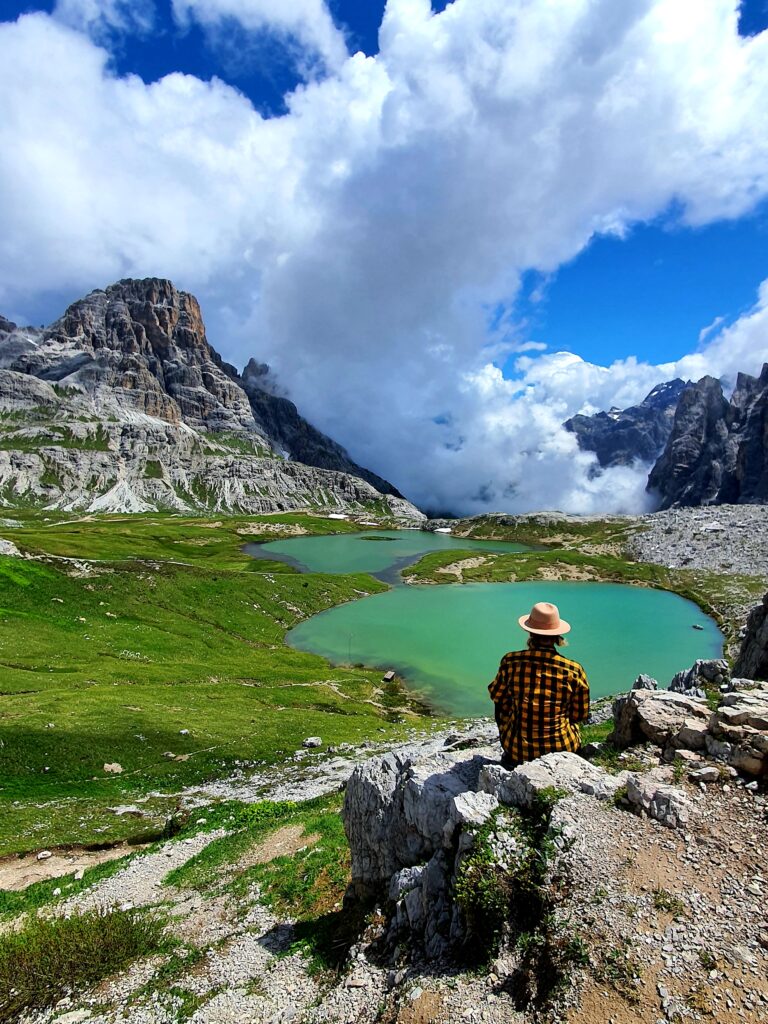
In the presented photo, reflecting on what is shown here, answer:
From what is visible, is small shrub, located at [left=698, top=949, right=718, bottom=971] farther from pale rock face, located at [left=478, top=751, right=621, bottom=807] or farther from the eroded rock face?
pale rock face, located at [left=478, top=751, right=621, bottom=807]

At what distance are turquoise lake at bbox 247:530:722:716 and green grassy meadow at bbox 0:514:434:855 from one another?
24.5 feet

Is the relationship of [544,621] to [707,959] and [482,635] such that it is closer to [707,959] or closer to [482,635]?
[707,959]

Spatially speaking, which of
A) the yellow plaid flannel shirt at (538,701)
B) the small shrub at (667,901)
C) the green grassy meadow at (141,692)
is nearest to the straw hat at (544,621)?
the yellow plaid flannel shirt at (538,701)

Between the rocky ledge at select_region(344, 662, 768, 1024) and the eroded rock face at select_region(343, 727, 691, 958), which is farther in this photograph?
the eroded rock face at select_region(343, 727, 691, 958)

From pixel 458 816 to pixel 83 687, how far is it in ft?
156

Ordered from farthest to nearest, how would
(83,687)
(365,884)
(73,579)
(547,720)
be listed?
(73,579) → (83,687) → (365,884) → (547,720)

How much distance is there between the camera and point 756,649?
97.2ft

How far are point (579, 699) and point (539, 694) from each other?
1046 mm

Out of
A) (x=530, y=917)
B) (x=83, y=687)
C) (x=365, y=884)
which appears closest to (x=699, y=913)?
(x=530, y=917)

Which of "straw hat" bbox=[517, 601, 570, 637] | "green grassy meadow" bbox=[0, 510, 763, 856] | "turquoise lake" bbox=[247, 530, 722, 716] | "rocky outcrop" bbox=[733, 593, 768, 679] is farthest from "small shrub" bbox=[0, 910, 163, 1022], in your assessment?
"turquoise lake" bbox=[247, 530, 722, 716]

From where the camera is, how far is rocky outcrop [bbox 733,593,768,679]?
2719 cm

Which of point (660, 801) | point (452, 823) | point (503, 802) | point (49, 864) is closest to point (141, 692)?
point (49, 864)

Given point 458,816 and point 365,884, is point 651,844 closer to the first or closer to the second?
point 458,816

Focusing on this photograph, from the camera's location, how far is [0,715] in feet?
119
